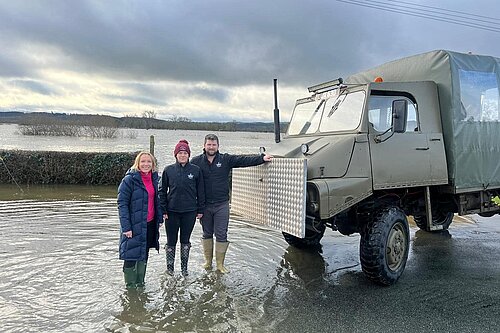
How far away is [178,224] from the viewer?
5.52m

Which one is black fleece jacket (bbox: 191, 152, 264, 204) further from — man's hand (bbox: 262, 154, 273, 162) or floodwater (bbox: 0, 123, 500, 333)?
floodwater (bbox: 0, 123, 500, 333)

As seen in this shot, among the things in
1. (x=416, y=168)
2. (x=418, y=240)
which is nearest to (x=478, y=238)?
(x=418, y=240)

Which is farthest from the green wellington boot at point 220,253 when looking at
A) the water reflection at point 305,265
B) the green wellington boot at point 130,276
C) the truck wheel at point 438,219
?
the truck wheel at point 438,219

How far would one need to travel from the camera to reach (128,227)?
4.74 m

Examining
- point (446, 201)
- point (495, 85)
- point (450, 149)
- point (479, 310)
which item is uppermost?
point (495, 85)

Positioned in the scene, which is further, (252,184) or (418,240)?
(418,240)

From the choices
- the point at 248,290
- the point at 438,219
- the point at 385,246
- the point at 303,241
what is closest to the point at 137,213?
the point at 248,290

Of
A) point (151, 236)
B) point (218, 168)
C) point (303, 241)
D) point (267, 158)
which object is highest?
point (267, 158)

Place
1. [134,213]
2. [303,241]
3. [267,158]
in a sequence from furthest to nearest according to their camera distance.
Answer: [303,241] → [267,158] → [134,213]

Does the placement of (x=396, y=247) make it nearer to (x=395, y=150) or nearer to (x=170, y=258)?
(x=395, y=150)

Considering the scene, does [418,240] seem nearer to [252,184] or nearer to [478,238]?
[478,238]

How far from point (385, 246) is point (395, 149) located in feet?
4.23

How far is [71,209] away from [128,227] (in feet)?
21.0

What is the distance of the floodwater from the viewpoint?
4.29m
